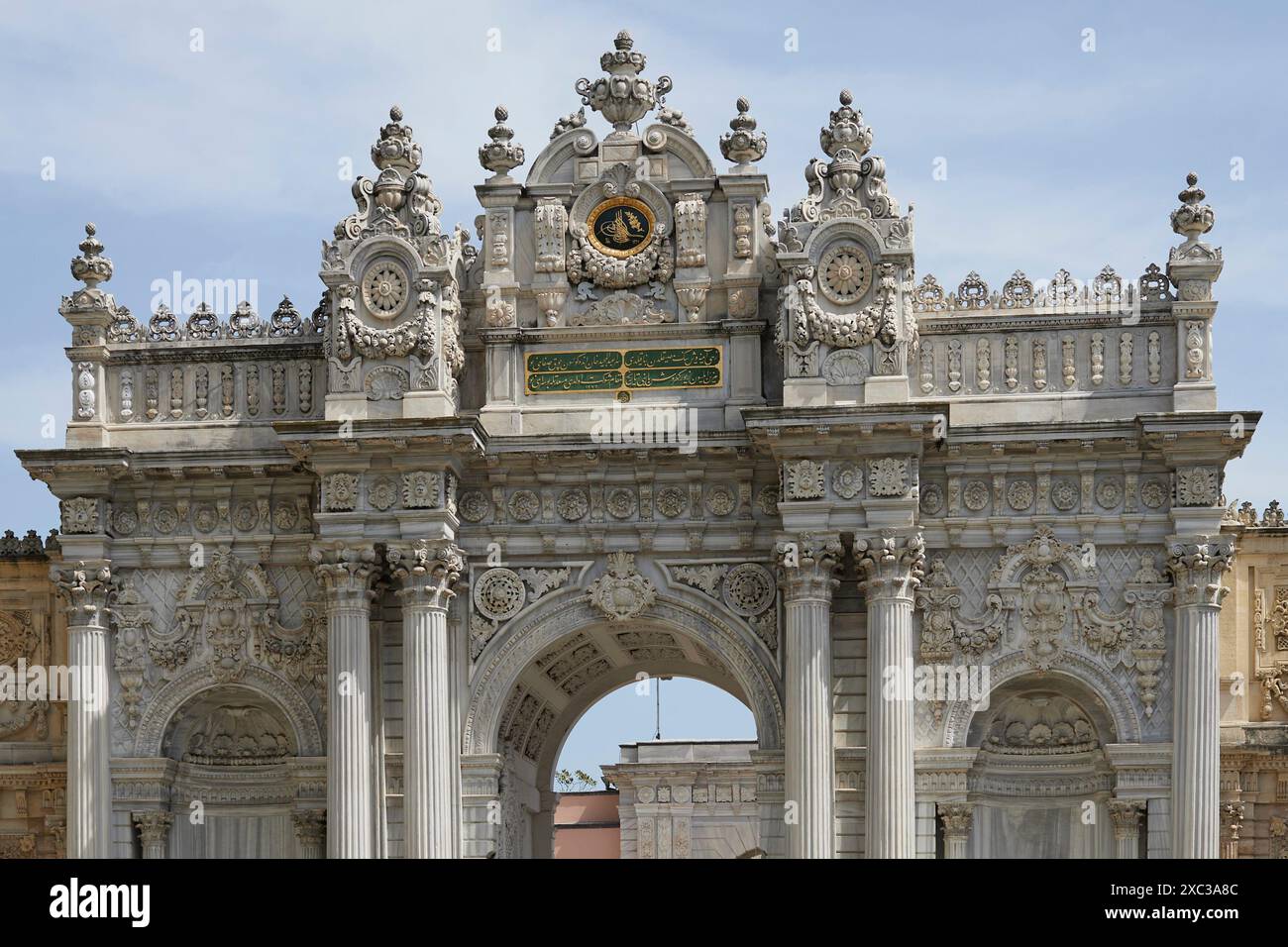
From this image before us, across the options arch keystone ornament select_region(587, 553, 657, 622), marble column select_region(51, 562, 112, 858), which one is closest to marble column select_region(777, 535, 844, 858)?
arch keystone ornament select_region(587, 553, 657, 622)

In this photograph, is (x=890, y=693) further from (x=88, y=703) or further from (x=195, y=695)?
(x=88, y=703)

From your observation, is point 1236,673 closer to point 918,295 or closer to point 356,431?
point 918,295

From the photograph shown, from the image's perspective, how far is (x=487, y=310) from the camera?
3841 centimetres

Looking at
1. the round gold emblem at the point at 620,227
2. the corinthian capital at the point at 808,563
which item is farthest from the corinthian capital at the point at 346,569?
the corinthian capital at the point at 808,563

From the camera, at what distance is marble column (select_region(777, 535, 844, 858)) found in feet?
119

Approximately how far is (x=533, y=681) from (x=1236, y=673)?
10.1 metres

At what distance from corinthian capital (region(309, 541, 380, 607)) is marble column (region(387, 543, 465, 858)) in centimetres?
36

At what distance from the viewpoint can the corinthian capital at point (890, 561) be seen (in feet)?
120

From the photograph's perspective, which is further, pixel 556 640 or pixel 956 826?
pixel 556 640

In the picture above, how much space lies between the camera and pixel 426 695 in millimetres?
36906

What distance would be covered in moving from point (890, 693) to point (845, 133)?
782cm

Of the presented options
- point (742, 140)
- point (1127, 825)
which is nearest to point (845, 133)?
point (742, 140)
